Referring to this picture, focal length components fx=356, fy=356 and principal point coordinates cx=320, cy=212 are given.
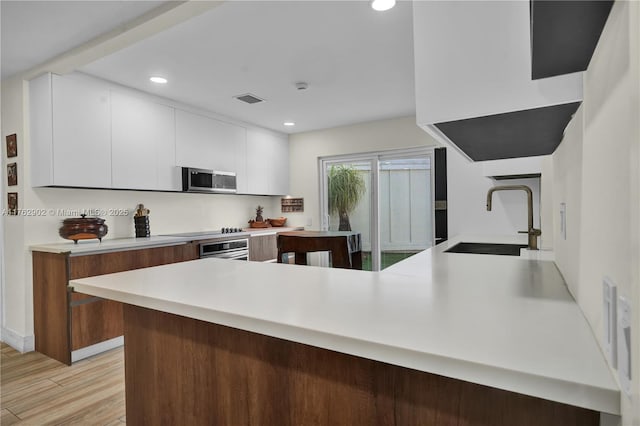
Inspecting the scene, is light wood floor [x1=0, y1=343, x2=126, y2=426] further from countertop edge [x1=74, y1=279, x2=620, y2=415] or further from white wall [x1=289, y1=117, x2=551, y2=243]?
white wall [x1=289, y1=117, x2=551, y2=243]

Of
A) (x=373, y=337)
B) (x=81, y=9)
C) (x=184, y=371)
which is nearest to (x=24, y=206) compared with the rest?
(x=81, y=9)

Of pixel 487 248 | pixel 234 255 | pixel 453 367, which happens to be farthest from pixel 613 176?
pixel 234 255

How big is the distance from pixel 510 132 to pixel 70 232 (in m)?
3.35

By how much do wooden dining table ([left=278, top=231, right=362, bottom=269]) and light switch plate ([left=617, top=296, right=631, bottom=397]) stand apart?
3311 mm

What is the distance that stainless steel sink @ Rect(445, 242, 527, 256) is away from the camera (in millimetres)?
2508

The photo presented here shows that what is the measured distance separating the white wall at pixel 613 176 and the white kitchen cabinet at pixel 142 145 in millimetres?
3568

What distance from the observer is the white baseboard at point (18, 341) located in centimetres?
304

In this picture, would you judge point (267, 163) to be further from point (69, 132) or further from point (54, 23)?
point (54, 23)

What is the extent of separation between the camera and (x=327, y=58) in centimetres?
286

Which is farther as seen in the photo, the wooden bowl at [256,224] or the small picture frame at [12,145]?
the wooden bowl at [256,224]

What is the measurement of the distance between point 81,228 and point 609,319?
11.7ft

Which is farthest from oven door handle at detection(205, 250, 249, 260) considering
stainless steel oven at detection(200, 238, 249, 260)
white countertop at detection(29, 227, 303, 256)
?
white countertop at detection(29, 227, 303, 256)

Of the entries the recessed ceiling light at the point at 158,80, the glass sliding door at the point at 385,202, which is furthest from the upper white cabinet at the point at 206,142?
the glass sliding door at the point at 385,202

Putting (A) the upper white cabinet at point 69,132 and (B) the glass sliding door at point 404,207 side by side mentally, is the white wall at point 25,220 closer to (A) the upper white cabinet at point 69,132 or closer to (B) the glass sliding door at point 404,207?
(A) the upper white cabinet at point 69,132
